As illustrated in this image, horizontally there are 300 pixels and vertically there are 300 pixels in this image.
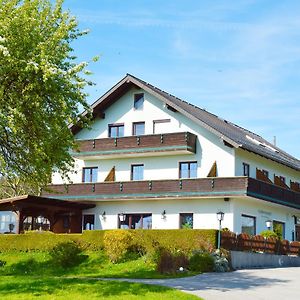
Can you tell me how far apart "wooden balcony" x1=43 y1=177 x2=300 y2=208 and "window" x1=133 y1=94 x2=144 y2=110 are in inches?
218

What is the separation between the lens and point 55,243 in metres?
31.4

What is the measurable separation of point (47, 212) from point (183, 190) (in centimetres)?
960

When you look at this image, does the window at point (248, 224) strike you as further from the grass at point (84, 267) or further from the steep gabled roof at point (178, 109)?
the grass at point (84, 267)

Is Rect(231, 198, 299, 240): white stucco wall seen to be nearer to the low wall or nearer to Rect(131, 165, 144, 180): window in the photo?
the low wall

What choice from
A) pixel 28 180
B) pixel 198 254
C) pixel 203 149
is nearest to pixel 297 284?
pixel 198 254

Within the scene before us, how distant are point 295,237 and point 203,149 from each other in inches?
479

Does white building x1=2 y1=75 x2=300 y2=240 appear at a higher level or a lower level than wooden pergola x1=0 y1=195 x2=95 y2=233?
higher

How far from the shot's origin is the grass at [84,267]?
24203 millimetres

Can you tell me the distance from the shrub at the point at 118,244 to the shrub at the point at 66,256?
159 cm

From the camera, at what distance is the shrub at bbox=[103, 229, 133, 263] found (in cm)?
2816

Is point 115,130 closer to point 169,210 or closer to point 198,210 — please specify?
point 169,210

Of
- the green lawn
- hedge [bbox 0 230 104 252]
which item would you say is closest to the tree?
the green lawn

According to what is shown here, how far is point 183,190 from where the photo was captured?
35656 millimetres

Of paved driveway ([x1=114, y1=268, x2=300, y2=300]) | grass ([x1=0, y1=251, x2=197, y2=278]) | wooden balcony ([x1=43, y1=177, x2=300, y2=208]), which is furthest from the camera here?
wooden balcony ([x1=43, y1=177, x2=300, y2=208])
